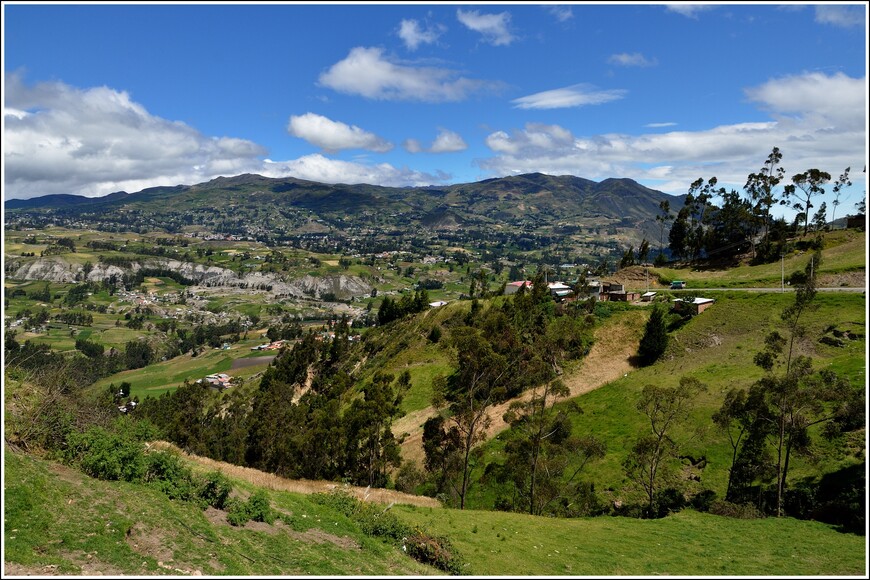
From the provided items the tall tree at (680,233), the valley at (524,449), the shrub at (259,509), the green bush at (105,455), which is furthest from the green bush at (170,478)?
the tall tree at (680,233)

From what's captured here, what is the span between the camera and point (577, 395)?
4734 centimetres

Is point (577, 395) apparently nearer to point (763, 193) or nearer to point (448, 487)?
point (448, 487)

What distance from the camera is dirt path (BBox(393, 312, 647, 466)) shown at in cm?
4562

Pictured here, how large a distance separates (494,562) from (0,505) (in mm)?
14751

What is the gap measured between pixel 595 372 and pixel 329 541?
4020 cm

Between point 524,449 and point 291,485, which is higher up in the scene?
point 291,485

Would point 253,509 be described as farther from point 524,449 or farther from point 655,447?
point 655,447

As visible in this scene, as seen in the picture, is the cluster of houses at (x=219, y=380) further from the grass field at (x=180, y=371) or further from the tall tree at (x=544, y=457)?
the tall tree at (x=544, y=457)

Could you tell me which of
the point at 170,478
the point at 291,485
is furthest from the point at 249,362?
the point at 170,478

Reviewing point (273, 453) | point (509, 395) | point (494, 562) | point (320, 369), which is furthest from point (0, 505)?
point (320, 369)

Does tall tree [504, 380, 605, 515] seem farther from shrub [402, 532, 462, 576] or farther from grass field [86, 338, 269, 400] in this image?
grass field [86, 338, 269, 400]

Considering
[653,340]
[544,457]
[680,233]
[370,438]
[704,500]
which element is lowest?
[704,500]

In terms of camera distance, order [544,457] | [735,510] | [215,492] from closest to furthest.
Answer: [215,492] → [735,510] → [544,457]

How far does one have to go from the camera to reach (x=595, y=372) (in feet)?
166
